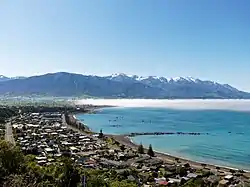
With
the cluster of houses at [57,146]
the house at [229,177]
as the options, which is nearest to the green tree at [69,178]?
the cluster of houses at [57,146]

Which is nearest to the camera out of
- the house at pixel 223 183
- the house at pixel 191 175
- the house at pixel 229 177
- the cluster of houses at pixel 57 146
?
the house at pixel 223 183

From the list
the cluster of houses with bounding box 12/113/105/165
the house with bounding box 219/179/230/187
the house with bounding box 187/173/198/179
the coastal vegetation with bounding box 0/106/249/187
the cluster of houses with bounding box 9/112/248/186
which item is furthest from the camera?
the cluster of houses with bounding box 12/113/105/165

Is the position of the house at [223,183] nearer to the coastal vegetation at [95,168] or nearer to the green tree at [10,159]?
the coastal vegetation at [95,168]

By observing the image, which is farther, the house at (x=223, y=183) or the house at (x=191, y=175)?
the house at (x=191, y=175)

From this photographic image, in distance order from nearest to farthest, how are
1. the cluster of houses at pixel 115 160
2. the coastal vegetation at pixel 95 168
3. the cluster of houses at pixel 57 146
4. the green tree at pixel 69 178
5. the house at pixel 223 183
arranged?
the green tree at pixel 69 178, the coastal vegetation at pixel 95 168, the house at pixel 223 183, the cluster of houses at pixel 115 160, the cluster of houses at pixel 57 146

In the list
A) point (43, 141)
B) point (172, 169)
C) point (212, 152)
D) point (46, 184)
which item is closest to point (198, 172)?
point (172, 169)

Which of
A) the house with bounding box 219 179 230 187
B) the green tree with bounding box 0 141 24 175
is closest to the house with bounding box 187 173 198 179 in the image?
the house with bounding box 219 179 230 187

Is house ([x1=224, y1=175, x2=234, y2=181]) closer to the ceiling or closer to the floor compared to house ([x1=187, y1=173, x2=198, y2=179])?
A: closer to the floor

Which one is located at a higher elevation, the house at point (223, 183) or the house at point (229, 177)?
the house at point (229, 177)

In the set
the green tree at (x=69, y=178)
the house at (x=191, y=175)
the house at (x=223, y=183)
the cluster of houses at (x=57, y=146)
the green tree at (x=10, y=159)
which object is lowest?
the house at (x=223, y=183)

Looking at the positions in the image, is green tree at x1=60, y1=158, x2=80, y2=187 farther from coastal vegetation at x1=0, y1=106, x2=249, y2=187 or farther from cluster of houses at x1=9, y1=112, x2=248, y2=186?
cluster of houses at x1=9, y1=112, x2=248, y2=186

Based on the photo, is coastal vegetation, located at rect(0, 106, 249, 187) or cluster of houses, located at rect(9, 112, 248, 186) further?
cluster of houses, located at rect(9, 112, 248, 186)
